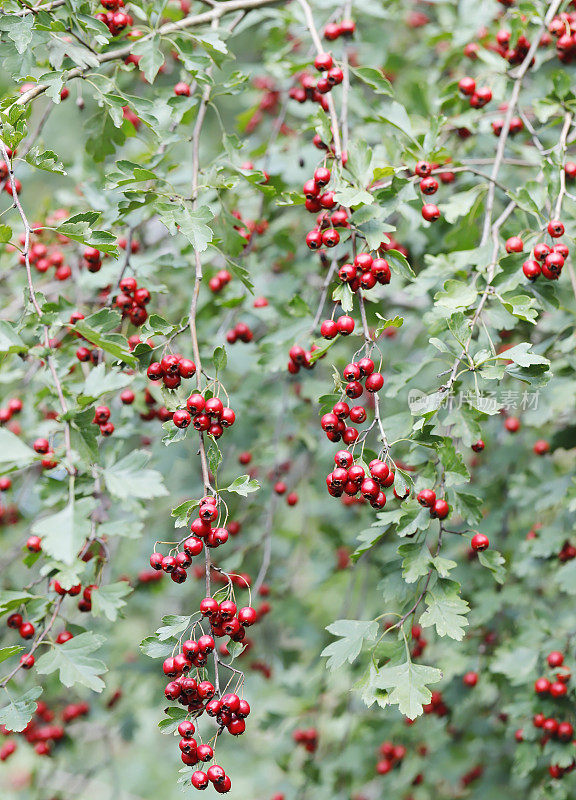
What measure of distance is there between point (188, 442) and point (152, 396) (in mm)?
802

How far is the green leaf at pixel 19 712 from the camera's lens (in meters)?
1.56

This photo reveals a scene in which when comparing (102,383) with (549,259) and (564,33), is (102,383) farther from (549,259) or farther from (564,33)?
(564,33)

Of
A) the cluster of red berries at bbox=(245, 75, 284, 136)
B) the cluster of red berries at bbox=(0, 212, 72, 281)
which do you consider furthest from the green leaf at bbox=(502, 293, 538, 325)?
the cluster of red berries at bbox=(245, 75, 284, 136)

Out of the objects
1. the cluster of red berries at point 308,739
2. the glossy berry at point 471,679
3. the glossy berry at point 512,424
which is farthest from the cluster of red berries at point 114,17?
the cluster of red berries at point 308,739

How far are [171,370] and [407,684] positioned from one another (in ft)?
2.80

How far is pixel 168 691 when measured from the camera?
55.3 inches

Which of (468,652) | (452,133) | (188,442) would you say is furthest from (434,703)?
(452,133)

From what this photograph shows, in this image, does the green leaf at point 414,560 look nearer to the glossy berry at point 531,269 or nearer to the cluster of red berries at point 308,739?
the glossy berry at point 531,269

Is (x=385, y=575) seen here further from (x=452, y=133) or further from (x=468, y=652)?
(x=452, y=133)

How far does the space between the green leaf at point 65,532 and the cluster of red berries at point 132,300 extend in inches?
28.7

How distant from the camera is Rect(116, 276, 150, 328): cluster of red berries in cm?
190

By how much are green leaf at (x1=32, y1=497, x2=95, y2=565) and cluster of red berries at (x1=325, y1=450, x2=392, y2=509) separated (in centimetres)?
50

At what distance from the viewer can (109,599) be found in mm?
1776

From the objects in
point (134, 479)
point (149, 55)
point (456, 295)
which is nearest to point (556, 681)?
point (456, 295)
